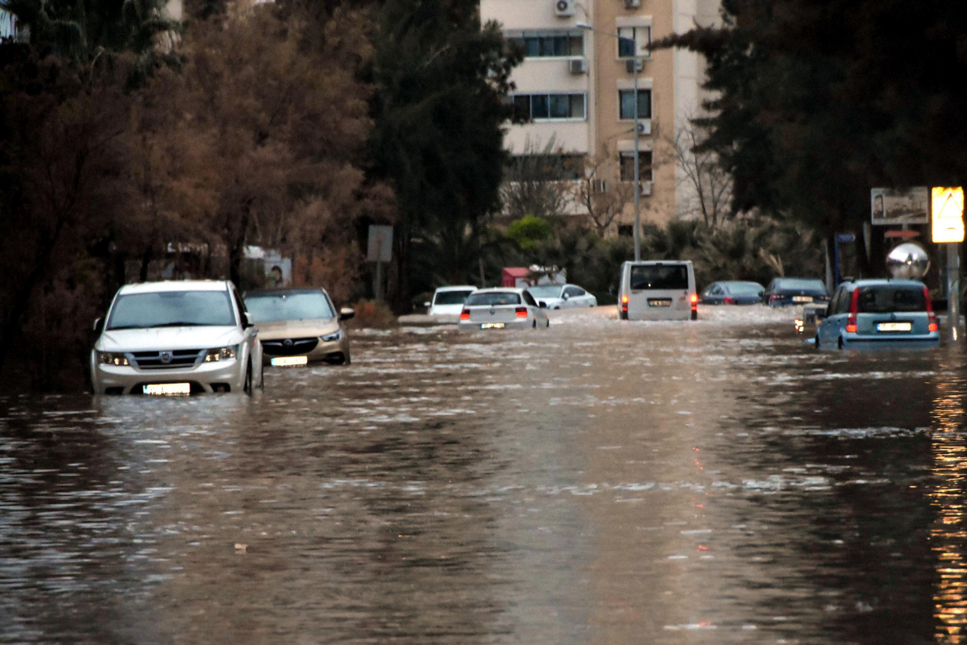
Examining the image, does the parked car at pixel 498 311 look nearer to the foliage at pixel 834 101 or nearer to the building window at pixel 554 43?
the foliage at pixel 834 101

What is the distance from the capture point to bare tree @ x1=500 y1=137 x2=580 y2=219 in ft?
376

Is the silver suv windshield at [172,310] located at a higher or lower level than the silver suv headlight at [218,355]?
higher

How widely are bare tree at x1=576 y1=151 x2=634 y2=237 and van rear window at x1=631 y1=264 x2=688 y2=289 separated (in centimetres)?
5294

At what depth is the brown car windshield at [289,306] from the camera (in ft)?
123

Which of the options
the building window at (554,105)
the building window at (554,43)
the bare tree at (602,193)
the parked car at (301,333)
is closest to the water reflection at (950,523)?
the parked car at (301,333)

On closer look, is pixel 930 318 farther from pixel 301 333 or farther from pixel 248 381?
pixel 248 381

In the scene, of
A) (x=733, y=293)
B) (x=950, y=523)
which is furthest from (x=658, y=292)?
(x=950, y=523)

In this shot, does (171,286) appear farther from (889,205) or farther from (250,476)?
(889,205)

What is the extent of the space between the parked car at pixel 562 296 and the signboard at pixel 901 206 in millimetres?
34434

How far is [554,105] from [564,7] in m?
5.58

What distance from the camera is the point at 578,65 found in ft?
388

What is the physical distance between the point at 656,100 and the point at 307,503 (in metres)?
107

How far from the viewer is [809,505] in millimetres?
14219

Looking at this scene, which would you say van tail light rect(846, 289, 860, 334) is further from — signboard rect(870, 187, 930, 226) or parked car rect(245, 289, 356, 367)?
signboard rect(870, 187, 930, 226)
